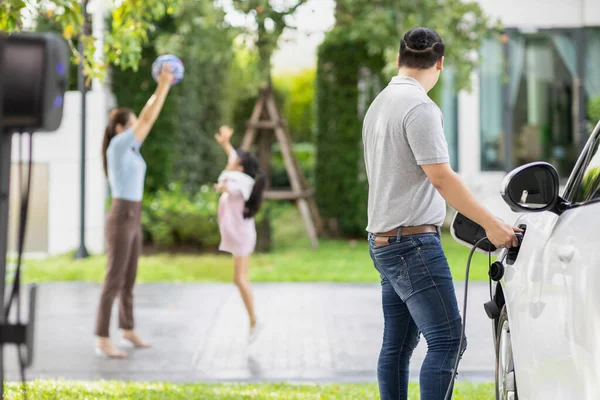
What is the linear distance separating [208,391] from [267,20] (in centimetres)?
835

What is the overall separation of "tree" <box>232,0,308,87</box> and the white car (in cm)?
931

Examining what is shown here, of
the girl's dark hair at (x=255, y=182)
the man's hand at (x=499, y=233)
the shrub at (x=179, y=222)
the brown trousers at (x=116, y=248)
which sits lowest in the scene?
the shrub at (x=179, y=222)

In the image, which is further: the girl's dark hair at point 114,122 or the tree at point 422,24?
the tree at point 422,24

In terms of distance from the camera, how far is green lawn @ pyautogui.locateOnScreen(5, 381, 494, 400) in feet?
18.6

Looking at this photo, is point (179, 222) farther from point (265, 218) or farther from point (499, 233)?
point (499, 233)

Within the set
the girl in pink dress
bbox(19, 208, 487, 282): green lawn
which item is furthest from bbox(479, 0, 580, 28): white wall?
the girl in pink dress

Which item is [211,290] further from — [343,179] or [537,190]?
[537,190]

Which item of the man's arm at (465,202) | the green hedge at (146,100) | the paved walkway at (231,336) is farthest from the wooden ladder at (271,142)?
the man's arm at (465,202)

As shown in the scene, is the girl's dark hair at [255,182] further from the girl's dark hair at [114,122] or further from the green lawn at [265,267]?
the green lawn at [265,267]

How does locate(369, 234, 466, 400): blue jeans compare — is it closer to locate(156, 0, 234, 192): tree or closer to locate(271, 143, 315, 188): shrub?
locate(156, 0, 234, 192): tree

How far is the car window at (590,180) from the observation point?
10.0ft

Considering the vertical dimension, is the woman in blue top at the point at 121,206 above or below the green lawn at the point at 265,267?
above

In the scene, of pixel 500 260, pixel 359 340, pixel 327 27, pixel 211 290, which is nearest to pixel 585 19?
pixel 327 27

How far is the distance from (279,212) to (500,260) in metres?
10.3
